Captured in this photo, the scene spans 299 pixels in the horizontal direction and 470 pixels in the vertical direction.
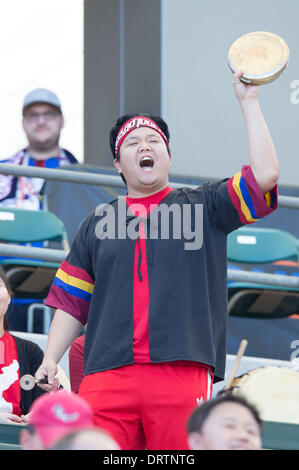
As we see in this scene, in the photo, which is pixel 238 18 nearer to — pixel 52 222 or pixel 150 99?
pixel 150 99

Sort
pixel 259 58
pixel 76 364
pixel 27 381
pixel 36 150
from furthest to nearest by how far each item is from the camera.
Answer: pixel 36 150 < pixel 76 364 < pixel 27 381 < pixel 259 58

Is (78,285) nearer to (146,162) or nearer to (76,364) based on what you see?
(146,162)

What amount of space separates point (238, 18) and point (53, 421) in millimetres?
5740

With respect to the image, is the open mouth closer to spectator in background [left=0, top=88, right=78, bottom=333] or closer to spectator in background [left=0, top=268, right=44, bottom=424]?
spectator in background [left=0, top=268, right=44, bottom=424]

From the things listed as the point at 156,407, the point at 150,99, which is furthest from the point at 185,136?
the point at 156,407

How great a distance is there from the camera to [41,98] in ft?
19.0

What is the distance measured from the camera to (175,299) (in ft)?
8.36

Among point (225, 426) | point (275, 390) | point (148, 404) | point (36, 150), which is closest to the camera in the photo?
point (225, 426)

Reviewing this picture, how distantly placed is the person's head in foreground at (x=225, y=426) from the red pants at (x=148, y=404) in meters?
0.26

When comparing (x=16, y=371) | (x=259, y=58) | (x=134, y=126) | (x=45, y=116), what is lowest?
(x=16, y=371)

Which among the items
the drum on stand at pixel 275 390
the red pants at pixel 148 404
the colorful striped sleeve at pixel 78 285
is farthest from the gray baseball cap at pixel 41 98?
the red pants at pixel 148 404

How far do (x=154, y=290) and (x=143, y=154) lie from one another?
1.54 ft

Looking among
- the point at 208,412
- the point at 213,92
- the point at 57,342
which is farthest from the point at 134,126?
the point at 213,92

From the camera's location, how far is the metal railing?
4.48m
